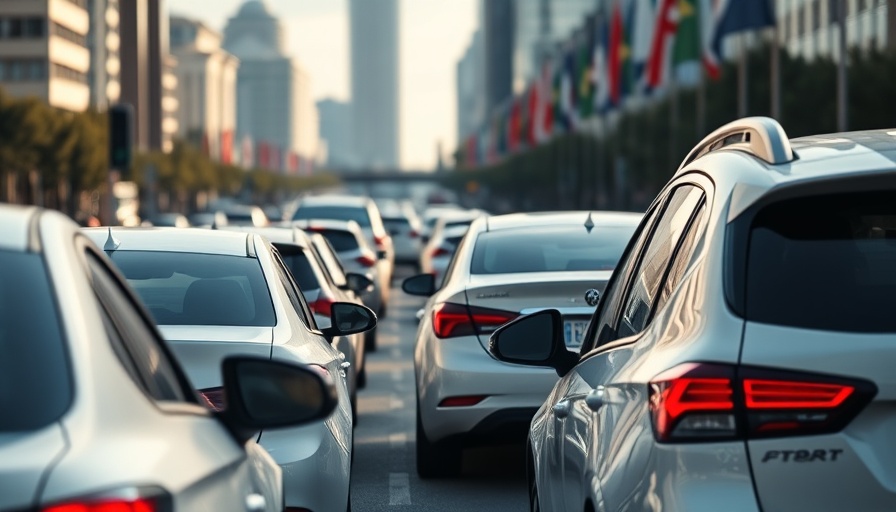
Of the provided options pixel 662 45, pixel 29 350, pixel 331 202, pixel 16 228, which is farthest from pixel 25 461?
pixel 662 45

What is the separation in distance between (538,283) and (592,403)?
498cm

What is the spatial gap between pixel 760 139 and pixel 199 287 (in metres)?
3.70

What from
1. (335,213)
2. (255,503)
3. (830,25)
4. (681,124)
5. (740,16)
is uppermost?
(830,25)

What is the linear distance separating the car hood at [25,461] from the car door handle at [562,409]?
100.0 inches

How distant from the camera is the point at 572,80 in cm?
7819

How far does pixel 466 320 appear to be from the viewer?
969cm

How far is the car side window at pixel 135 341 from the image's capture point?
3420 mm

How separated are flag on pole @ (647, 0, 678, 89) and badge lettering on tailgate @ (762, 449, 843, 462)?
48875 millimetres

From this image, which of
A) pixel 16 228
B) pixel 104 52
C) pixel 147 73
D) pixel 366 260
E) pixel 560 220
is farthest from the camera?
pixel 147 73

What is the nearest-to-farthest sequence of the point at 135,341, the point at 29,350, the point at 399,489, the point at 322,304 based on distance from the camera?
the point at 29,350, the point at 135,341, the point at 399,489, the point at 322,304

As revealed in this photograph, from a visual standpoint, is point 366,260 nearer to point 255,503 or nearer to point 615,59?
point 255,503

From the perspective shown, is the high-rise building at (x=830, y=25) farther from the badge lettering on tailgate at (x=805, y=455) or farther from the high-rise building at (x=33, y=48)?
the high-rise building at (x=33, y=48)

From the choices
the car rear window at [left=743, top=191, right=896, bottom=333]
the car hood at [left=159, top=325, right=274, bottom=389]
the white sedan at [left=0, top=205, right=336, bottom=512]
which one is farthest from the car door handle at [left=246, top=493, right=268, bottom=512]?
the car hood at [left=159, top=325, right=274, bottom=389]

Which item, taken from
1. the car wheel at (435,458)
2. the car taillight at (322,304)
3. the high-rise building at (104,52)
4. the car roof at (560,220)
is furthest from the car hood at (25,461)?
the high-rise building at (104,52)
